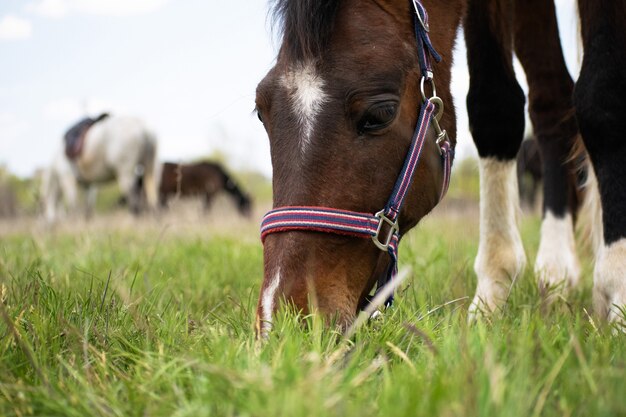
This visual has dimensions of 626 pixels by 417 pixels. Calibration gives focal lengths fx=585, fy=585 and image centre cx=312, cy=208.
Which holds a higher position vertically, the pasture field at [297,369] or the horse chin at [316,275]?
the horse chin at [316,275]

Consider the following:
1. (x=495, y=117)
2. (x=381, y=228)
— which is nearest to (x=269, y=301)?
(x=381, y=228)

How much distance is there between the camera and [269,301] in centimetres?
166

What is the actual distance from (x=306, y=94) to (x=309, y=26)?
0.75ft

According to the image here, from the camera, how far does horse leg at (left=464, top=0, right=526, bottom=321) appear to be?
2959 millimetres

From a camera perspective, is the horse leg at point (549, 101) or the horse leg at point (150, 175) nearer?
the horse leg at point (549, 101)

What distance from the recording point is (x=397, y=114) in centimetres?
192

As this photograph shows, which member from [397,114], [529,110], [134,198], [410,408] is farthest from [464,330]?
[134,198]

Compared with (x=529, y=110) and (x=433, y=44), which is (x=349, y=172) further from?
(x=529, y=110)

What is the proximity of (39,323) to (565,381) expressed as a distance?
57.4 inches

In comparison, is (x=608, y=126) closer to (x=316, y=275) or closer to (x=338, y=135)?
(x=338, y=135)

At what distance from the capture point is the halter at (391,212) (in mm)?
1733

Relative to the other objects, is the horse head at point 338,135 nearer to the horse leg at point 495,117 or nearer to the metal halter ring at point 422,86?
the metal halter ring at point 422,86

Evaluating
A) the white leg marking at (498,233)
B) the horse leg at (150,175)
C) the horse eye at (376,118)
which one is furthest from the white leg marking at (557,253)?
the horse leg at (150,175)

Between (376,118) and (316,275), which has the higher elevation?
(376,118)
